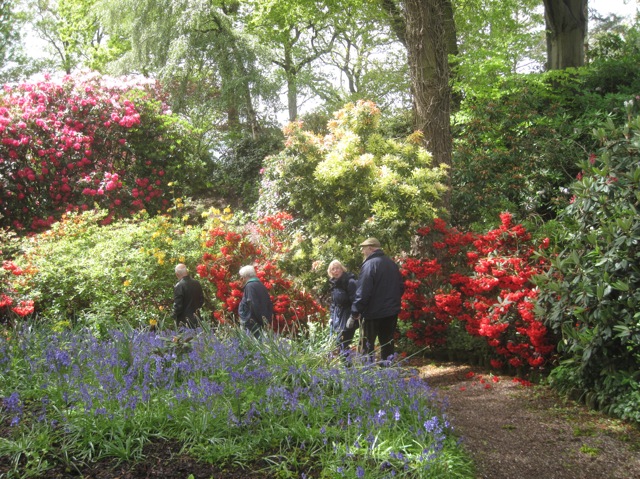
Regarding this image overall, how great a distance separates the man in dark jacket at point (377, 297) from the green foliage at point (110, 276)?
2.72 meters

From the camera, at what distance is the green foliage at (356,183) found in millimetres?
7488

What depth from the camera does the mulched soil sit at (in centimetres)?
320

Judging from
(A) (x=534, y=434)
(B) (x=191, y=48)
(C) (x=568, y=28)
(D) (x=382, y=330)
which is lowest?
(A) (x=534, y=434)

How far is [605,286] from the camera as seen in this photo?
5004 mm

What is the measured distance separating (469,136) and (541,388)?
629cm

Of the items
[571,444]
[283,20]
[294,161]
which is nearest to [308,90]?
[283,20]

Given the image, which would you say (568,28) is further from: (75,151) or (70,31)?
(70,31)

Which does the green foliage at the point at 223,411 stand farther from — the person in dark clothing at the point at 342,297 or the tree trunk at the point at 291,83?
the tree trunk at the point at 291,83

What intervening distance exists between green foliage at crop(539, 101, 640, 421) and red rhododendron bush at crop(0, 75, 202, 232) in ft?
34.9

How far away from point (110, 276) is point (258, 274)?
2015mm

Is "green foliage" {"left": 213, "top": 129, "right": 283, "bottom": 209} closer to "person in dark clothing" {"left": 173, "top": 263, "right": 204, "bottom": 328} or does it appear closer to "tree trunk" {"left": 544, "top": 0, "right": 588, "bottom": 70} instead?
"tree trunk" {"left": 544, "top": 0, "right": 588, "bottom": 70}

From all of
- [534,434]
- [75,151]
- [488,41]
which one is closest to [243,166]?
[75,151]

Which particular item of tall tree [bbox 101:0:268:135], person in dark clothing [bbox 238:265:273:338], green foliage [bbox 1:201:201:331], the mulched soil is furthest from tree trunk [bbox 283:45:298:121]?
the mulched soil

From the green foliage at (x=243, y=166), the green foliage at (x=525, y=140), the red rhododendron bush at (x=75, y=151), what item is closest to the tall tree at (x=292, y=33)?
the green foliage at (x=243, y=166)
